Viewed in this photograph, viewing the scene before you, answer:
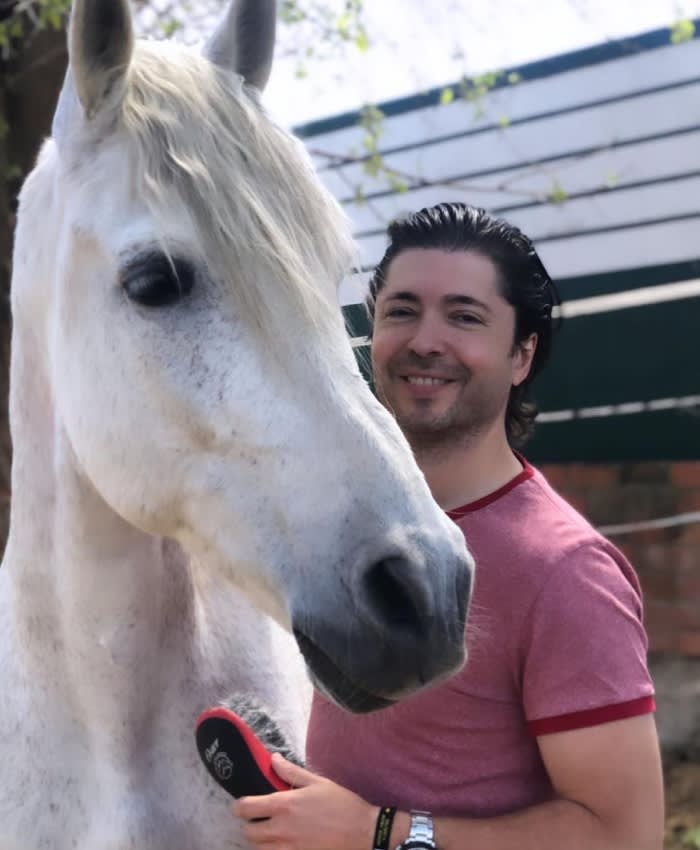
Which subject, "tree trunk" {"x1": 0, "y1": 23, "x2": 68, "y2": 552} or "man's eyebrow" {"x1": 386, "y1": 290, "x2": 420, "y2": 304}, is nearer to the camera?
"man's eyebrow" {"x1": 386, "y1": 290, "x2": 420, "y2": 304}

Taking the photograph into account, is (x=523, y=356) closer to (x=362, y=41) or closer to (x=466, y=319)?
(x=466, y=319)

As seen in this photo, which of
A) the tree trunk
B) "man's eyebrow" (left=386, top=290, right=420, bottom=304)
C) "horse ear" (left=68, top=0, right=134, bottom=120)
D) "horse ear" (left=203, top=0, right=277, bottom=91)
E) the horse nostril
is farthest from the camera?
the tree trunk

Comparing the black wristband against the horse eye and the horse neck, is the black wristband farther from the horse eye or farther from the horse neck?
the horse eye

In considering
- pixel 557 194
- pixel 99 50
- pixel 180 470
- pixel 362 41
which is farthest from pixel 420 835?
pixel 362 41

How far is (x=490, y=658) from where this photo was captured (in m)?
1.44

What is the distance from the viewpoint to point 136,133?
1521mm

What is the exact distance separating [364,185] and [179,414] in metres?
4.74

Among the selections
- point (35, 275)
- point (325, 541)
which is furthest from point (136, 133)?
point (325, 541)

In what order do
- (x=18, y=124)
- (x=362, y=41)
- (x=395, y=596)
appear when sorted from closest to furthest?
1. (x=395, y=596)
2. (x=362, y=41)
3. (x=18, y=124)

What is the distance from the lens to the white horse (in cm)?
129

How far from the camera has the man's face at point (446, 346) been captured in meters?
1.61

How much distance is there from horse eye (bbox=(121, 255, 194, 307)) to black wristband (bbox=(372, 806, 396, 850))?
2.54 ft

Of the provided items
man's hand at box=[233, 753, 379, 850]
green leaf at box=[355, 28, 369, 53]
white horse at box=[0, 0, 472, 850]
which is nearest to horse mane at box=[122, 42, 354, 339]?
white horse at box=[0, 0, 472, 850]

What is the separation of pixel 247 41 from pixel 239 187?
1.56ft
